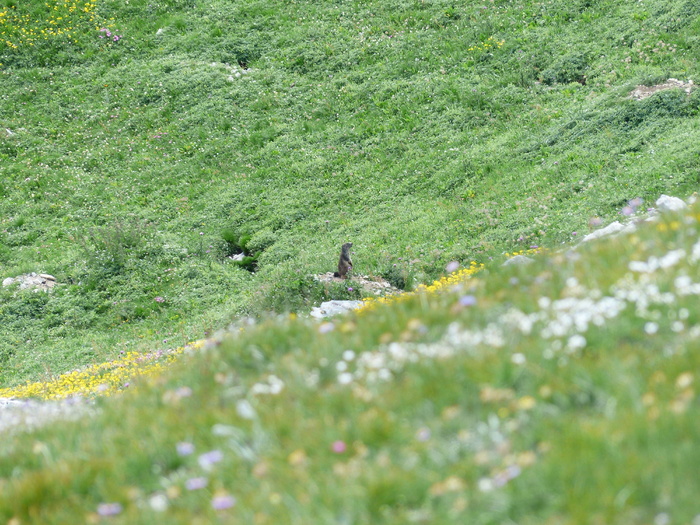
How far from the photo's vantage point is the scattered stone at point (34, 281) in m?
21.0

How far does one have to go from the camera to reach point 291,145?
85.3 ft

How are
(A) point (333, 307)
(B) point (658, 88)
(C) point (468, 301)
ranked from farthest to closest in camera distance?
(B) point (658, 88)
(A) point (333, 307)
(C) point (468, 301)

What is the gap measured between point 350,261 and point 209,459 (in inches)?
541

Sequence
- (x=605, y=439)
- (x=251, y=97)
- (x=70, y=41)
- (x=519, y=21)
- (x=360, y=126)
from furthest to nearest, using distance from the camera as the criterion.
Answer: (x=70, y=41) < (x=251, y=97) < (x=519, y=21) < (x=360, y=126) < (x=605, y=439)

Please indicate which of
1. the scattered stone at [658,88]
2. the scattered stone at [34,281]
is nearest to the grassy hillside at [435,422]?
the scattered stone at [658,88]

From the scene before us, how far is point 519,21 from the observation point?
89.2ft

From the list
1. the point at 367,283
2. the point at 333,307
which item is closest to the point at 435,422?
the point at 333,307

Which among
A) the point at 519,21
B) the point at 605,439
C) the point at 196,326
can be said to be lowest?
the point at 196,326

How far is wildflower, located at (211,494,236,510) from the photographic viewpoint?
130 inches

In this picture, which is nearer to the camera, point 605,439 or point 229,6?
point 605,439

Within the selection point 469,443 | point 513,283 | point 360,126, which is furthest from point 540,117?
point 469,443

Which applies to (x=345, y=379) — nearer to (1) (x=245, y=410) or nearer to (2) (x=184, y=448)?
(1) (x=245, y=410)

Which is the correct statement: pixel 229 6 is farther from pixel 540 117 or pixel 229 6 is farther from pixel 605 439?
pixel 605 439

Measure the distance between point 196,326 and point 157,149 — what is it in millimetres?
13193
